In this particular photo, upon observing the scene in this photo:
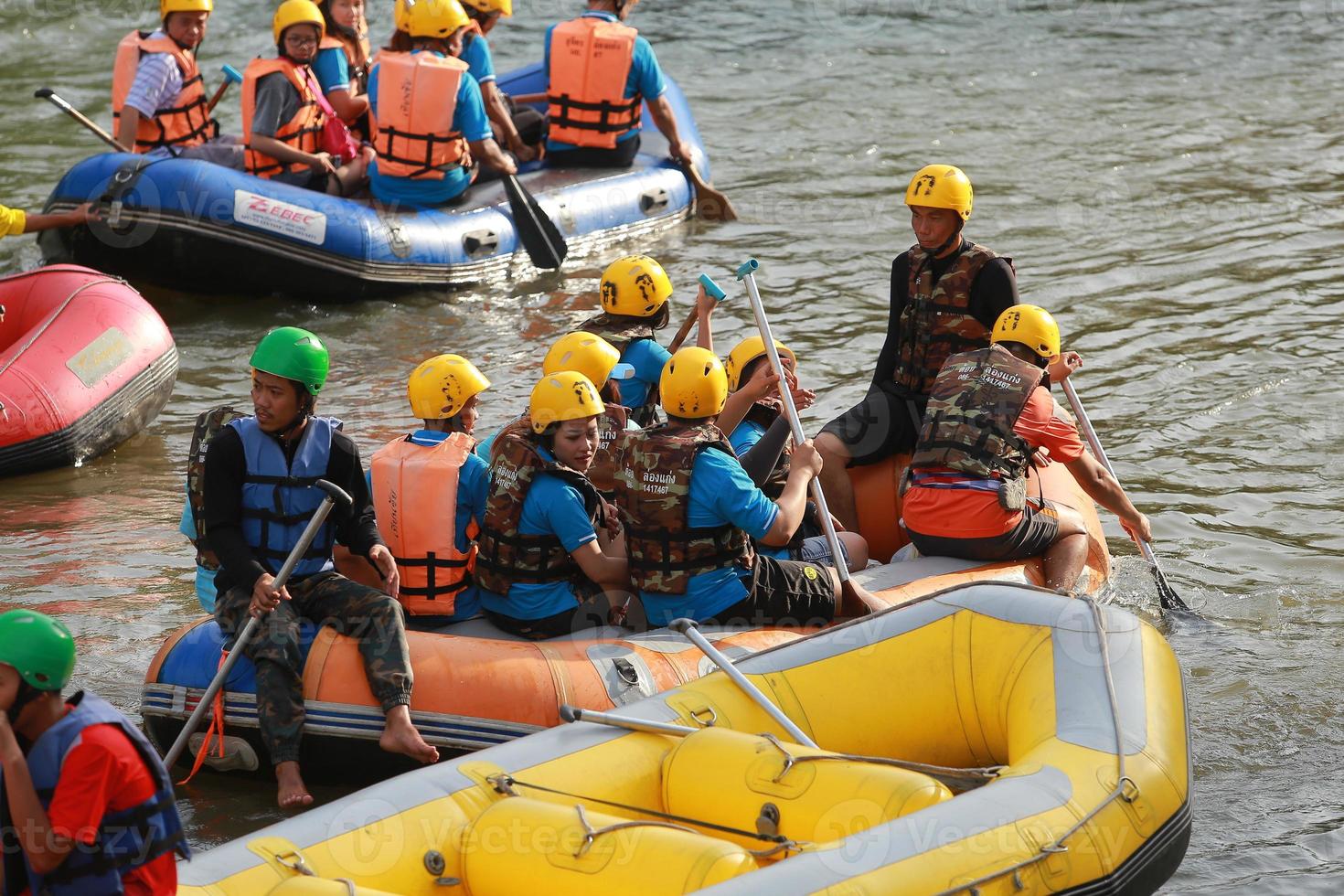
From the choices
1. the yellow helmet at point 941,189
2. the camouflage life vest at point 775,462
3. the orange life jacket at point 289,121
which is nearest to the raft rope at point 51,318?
the orange life jacket at point 289,121

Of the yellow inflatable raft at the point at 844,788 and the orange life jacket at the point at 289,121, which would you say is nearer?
the yellow inflatable raft at the point at 844,788

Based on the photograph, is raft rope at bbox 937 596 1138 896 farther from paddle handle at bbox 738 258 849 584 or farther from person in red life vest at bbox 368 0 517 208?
person in red life vest at bbox 368 0 517 208

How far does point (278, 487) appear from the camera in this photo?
16.2 feet

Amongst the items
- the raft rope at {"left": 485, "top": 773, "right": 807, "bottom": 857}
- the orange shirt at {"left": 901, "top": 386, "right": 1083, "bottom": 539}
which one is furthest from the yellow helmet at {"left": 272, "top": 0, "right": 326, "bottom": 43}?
the raft rope at {"left": 485, "top": 773, "right": 807, "bottom": 857}

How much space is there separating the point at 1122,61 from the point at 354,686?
→ 1195cm

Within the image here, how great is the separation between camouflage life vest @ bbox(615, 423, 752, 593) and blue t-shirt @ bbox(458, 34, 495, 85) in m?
5.59

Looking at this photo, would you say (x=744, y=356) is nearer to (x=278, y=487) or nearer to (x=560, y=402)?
(x=560, y=402)

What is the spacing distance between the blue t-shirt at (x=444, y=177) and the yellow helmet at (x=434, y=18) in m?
0.14

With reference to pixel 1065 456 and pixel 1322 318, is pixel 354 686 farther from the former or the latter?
pixel 1322 318

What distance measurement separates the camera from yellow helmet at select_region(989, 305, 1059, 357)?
5.71 m

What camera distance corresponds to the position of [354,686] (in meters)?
4.89

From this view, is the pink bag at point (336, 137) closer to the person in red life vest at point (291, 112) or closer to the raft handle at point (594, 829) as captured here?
the person in red life vest at point (291, 112)

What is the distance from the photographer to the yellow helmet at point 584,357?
19.5ft

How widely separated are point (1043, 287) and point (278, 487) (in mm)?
6273
